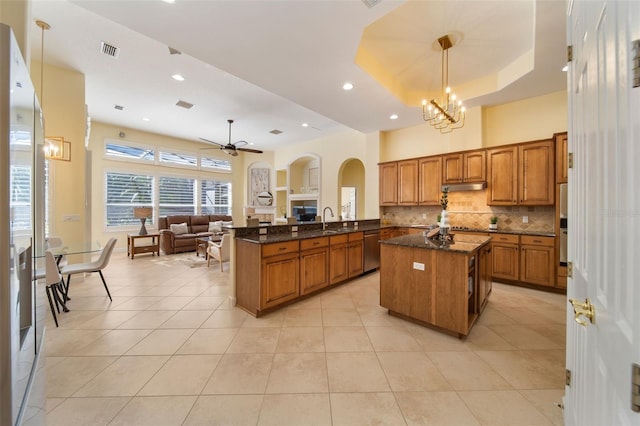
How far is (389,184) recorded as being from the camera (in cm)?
589

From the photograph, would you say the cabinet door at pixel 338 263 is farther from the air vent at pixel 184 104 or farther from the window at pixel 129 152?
the window at pixel 129 152

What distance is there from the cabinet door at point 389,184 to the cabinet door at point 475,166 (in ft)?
4.81

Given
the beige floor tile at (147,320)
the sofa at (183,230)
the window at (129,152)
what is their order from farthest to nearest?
the window at (129,152), the sofa at (183,230), the beige floor tile at (147,320)

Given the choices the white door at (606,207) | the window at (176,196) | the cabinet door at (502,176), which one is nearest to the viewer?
the white door at (606,207)

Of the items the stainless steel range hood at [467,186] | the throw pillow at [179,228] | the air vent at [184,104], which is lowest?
the throw pillow at [179,228]

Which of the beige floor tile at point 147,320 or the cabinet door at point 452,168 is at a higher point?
the cabinet door at point 452,168

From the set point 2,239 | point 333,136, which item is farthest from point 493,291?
point 333,136

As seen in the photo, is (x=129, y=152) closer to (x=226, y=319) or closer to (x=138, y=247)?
(x=138, y=247)

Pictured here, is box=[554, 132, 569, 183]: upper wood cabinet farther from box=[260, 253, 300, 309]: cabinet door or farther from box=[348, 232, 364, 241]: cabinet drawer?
box=[260, 253, 300, 309]: cabinet door

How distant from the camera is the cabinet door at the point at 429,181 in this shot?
5105 millimetres

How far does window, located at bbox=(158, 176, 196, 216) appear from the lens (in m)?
8.00

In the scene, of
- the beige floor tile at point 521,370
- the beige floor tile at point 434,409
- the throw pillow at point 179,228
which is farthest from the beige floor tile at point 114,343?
the throw pillow at point 179,228

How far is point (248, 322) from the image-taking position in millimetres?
2811

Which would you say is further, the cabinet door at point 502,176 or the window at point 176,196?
the window at point 176,196
